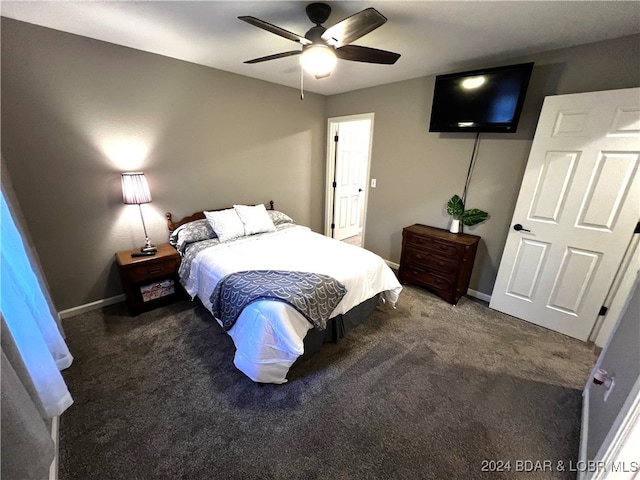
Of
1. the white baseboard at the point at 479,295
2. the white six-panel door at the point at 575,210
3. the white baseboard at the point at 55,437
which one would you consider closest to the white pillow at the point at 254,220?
the white baseboard at the point at 55,437

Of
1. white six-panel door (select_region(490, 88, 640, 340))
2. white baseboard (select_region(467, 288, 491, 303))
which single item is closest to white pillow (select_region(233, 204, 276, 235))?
white baseboard (select_region(467, 288, 491, 303))

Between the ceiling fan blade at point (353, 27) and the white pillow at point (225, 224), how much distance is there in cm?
192

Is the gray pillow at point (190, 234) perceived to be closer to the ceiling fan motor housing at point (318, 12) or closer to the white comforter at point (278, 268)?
the white comforter at point (278, 268)

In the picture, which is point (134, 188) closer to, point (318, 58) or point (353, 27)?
point (318, 58)

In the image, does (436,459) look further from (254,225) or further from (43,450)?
(254,225)

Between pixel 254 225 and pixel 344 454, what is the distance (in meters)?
2.24

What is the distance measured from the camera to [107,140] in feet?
7.68

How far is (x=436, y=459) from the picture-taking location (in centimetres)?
136

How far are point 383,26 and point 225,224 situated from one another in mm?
2230

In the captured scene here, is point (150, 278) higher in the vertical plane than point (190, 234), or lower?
lower

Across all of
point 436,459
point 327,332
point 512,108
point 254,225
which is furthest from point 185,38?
point 436,459

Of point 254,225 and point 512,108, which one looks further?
point 254,225

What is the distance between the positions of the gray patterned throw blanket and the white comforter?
53 millimetres

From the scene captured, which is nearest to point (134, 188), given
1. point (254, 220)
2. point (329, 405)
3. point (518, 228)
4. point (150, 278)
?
point (150, 278)
